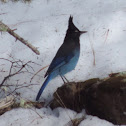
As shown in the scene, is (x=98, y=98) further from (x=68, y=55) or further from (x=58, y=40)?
(x=58, y=40)

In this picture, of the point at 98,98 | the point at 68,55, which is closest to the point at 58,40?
the point at 68,55

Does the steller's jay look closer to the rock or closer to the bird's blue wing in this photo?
the bird's blue wing

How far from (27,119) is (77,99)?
501 millimetres

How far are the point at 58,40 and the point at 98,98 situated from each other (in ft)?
4.73

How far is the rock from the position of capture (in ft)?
7.38

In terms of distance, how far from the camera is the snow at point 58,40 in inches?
102

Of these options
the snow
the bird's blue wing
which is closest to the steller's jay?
the bird's blue wing

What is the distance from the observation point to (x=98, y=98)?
93.0 inches

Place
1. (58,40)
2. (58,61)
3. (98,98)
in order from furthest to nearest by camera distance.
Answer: (58,40) < (58,61) < (98,98)

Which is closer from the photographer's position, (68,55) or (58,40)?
(68,55)

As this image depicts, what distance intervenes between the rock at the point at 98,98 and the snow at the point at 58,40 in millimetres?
75

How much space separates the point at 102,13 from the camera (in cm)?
391

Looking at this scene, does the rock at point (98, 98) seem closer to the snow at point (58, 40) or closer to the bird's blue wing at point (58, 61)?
the snow at point (58, 40)

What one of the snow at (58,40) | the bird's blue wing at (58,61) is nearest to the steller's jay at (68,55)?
the bird's blue wing at (58,61)
